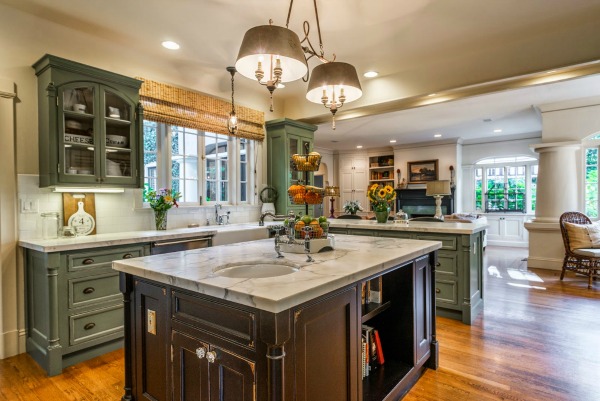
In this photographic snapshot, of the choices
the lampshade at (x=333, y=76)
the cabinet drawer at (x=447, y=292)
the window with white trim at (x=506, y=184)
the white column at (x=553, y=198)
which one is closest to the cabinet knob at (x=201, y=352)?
the lampshade at (x=333, y=76)

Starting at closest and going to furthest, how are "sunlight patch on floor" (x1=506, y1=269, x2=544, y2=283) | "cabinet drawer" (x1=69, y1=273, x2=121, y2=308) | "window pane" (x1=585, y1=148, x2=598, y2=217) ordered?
"cabinet drawer" (x1=69, y1=273, x2=121, y2=308)
"sunlight patch on floor" (x1=506, y1=269, x2=544, y2=283)
"window pane" (x1=585, y1=148, x2=598, y2=217)

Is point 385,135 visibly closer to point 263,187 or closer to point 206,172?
point 263,187

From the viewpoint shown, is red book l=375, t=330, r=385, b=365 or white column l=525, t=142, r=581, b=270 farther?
white column l=525, t=142, r=581, b=270

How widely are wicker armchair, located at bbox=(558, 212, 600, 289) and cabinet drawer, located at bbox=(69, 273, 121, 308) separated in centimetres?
564

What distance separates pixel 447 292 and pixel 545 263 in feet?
11.0

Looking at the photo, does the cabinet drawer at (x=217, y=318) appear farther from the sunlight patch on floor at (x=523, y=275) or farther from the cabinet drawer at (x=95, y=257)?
the sunlight patch on floor at (x=523, y=275)

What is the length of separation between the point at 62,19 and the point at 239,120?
2213mm

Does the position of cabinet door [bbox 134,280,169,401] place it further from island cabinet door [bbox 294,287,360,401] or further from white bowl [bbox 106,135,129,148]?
white bowl [bbox 106,135,129,148]

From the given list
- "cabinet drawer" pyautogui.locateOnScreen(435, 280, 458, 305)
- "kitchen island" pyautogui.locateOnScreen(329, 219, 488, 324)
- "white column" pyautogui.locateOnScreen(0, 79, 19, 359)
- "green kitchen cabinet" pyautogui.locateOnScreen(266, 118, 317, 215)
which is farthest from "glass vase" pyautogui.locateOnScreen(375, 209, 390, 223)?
"white column" pyautogui.locateOnScreen(0, 79, 19, 359)

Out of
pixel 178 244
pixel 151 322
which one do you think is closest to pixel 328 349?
pixel 151 322

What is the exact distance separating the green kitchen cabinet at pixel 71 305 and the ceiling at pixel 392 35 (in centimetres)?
209

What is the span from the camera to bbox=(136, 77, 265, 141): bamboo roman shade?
3742 mm

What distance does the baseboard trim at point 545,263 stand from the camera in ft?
18.0

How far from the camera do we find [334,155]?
1084 centimetres
